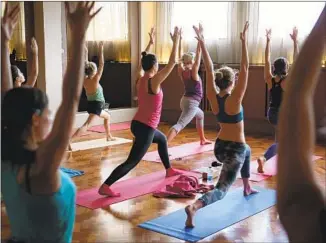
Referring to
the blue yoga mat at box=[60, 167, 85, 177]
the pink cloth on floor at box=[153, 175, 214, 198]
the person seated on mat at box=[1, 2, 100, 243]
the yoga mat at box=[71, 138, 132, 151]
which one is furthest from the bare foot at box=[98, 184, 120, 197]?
the person seated on mat at box=[1, 2, 100, 243]

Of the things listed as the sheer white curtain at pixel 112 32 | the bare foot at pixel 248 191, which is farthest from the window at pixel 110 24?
the bare foot at pixel 248 191

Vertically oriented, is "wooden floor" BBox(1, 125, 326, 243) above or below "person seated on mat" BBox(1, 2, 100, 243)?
below

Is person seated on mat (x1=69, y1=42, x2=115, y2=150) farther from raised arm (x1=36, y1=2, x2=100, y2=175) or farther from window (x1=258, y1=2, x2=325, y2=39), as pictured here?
raised arm (x1=36, y1=2, x2=100, y2=175)

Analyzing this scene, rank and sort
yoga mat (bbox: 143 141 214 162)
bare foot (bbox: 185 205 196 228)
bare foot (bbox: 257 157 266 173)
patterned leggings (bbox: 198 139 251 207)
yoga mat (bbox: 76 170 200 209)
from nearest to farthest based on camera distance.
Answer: bare foot (bbox: 185 205 196 228) → patterned leggings (bbox: 198 139 251 207) → yoga mat (bbox: 76 170 200 209) → bare foot (bbox: 257 157 266 173) → yoga mat (bbox: 143 141 214 162)

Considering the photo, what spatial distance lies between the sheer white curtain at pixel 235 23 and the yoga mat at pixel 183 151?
6.27 feet

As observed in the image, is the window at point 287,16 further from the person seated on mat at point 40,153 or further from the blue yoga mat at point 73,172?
the person seated on mat at point 40,153

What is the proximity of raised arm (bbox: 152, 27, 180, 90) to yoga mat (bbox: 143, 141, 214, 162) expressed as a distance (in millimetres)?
1628

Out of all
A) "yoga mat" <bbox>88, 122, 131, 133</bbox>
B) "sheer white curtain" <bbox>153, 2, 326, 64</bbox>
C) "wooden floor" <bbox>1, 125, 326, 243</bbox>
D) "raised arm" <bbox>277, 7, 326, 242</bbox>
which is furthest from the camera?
"yoga mat" <bbox>88, 122, 131, 133</bbox>

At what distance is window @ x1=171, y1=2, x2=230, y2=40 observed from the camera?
25.1 ft

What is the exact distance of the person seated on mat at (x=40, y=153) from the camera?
45.0 inches

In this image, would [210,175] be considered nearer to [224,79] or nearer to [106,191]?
[106,191]

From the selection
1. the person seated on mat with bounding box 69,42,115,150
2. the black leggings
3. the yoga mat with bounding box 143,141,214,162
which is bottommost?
the yoga mat with bounding box 143,141,214,162

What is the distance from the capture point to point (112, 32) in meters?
8.27

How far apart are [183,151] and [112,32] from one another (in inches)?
129
